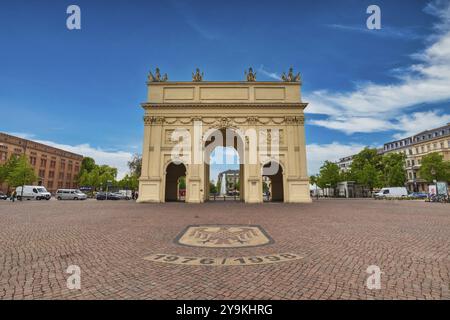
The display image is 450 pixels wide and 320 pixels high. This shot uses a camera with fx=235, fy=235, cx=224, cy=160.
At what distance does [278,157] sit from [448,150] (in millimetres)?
59610

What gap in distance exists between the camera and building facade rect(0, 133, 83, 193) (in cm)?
6412

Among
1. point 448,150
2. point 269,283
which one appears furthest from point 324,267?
point 448,150

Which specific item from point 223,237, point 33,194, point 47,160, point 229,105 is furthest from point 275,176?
point 47,160

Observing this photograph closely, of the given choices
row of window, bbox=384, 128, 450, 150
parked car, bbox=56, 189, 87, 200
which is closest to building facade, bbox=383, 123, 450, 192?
row of window, bbox=384, 128, 450, 150

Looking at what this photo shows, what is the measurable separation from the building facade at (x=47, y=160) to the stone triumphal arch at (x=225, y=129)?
56.0 meters

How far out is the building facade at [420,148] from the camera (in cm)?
6263

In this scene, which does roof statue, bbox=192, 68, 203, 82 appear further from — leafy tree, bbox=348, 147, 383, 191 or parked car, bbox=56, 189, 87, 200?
leafy tree, bbox=348, 147, 383, 191

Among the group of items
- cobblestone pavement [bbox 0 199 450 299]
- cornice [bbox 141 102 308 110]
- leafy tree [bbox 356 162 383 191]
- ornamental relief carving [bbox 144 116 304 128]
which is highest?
cornice [bbox 141 102 308 110]

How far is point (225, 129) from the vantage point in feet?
104

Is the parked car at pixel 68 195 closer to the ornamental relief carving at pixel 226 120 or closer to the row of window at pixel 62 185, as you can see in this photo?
the ornamental relief carving at pixel 226 120

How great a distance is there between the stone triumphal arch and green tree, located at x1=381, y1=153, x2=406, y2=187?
149 ft

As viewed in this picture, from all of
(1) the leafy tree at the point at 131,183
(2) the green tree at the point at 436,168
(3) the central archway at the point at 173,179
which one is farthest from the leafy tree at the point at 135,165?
(2) the green tree at the point at 436,168

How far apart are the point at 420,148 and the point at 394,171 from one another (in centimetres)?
2000
